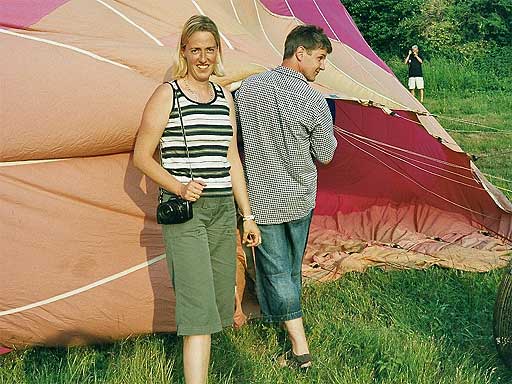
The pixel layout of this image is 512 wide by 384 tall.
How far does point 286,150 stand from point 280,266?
1.57 ft

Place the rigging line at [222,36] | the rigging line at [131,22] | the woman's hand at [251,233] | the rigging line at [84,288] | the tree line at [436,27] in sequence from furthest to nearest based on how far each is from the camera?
the tree line at [436,27] → the rigging line at [222,36] → the rigging line at [131,22] → the rigging line at [84,288] → the woman's hand at [251,233]

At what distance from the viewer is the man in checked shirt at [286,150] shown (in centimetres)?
329

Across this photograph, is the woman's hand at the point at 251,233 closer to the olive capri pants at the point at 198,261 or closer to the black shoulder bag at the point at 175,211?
the olive capri pants at the point at 198,261

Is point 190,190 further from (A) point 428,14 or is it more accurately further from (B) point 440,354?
(A) point 428,14

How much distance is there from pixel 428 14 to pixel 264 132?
16679mm

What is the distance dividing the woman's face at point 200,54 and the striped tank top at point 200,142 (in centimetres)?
8

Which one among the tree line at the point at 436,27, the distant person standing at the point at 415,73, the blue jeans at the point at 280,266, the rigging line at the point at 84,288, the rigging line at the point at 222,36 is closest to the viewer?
the rigging line at the point at 84,288

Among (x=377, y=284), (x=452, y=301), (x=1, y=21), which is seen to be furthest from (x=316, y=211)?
(x=1, y=21)

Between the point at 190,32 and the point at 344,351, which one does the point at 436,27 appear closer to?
the point at 344,351

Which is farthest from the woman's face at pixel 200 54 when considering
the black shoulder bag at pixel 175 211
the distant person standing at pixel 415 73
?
the distant person standing at pixel 415 73

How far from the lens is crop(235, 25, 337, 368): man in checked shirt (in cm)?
329

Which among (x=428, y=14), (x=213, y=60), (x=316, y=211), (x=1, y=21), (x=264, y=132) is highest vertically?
(x=428, y=14)

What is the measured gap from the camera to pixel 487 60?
54.8 ft

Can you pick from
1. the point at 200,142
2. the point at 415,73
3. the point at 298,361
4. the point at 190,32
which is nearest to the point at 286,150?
the point at 200,142
